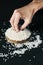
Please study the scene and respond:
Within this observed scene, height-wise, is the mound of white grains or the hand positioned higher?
the hand

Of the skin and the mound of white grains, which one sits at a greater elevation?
the skin

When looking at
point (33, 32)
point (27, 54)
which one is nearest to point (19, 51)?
point (27, 54)

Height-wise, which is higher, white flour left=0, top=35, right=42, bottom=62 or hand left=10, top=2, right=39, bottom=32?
hand left=10, top=2, right=39, bottom=32

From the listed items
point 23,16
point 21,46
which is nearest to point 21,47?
point 21,46

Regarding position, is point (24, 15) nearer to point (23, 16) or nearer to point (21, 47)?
point (23, 16)

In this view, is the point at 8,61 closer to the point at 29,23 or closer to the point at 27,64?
the point at 27,64

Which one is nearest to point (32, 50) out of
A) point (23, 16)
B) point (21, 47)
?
point (21, 47)

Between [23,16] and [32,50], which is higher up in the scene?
[23,16]

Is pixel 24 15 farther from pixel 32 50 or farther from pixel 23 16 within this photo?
pixel 32 50
